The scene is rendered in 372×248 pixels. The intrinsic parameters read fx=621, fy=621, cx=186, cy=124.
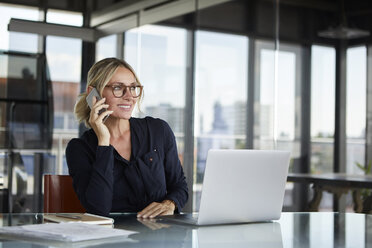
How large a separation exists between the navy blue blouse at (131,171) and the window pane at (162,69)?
2636 millimetres

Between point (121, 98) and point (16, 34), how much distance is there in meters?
2.30

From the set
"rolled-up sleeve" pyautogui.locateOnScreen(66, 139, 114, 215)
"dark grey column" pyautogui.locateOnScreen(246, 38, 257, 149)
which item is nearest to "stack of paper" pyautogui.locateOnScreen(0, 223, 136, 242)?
"rolled-up sleeve" pyautogui.locateOnScreen(66, 139, 114, 215)

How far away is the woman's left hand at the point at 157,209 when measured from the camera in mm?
2235

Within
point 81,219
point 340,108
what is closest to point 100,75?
point 81,219

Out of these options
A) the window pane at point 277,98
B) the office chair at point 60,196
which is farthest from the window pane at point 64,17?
the office chair at point 60,196

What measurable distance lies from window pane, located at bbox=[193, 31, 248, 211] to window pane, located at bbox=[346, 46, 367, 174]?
1.58 m

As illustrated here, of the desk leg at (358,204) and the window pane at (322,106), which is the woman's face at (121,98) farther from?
the window pane at (322,106)

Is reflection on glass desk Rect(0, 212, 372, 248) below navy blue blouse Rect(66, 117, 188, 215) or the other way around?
below

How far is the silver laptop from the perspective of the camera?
79.0 inches

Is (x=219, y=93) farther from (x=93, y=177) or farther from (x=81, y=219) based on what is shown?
(x=81, y=219)

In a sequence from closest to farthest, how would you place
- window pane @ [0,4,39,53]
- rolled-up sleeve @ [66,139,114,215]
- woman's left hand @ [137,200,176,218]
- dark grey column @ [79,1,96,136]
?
1. woman's left hand @ [137,200,176,218]
2. rolled-up sleeve @ [66,139,114,215]
3. window pane @ [0,4,39,53]
4. dark grey column @ [79,1,96,136]

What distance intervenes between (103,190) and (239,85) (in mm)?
3768

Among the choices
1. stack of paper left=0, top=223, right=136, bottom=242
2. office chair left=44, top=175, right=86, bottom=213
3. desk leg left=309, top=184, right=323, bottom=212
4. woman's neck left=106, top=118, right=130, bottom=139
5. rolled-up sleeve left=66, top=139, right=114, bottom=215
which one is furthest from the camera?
desk leg left=309, top=184, right=323, bottom=212

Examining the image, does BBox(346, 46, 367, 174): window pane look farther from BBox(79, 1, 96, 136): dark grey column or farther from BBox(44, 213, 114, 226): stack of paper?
BBox(44, 213, 114, 226): stack of paper
